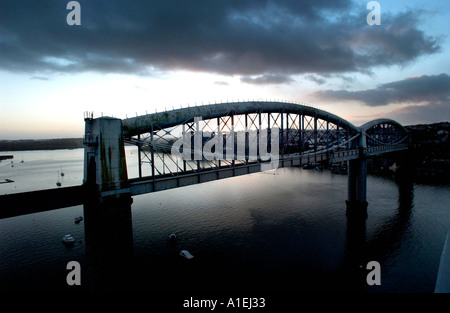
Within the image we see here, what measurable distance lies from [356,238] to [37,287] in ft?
143

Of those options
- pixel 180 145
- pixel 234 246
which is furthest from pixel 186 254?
pixel 180 145

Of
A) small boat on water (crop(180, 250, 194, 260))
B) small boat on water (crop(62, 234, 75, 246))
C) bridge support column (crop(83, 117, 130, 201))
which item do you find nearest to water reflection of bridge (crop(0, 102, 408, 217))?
bridge support column (crop(83, 117, 130, 201))

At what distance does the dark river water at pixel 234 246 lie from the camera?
17.8 m

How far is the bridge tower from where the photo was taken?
4795cm

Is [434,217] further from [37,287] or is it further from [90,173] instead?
[37,287]

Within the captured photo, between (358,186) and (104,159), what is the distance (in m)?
48.3

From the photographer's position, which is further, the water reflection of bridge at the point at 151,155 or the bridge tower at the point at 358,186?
the bridge tower at the point at 358,186

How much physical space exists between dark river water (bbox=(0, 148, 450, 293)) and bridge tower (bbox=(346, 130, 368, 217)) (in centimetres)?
259

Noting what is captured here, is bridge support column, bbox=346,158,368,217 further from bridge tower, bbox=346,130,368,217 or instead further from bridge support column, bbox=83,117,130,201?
bridge support column, bbox=83,117,130,201

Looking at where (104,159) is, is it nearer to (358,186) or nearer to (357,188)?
(358,186)

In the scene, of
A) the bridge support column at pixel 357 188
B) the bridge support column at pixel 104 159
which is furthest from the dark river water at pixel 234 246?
the bridge support column at pixel 357 188

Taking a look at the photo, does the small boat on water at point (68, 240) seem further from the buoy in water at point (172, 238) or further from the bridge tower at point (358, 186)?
the bridge tower at point (358, 186)

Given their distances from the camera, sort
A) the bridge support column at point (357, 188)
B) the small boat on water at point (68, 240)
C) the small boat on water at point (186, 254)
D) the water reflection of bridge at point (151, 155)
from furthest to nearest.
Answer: the bridge support column at point (357, 188) → the small boat on water at point (68, 240) → the small boat on water at point (186, 254) → the water reflection of bridge at point (151, 155)

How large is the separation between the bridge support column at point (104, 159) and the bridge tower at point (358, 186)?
46.2 metres
